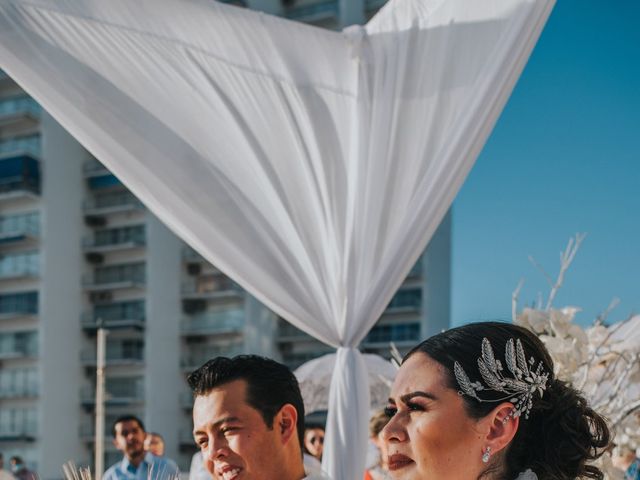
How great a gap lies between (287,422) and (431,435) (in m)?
0.80

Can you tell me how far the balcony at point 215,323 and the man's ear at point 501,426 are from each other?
32.1m

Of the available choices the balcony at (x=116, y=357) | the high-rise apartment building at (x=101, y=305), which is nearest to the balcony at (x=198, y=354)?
the high-rise apartment building at (x=101, y=305)

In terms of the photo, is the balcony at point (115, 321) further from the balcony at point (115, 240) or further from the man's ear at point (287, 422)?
the man's ear at point (287, 422)

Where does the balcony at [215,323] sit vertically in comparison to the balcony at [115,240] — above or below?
below

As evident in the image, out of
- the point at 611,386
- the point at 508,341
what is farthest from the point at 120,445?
the point at 508,341

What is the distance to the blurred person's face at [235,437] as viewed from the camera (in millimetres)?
2004

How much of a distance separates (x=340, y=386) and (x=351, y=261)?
468mm

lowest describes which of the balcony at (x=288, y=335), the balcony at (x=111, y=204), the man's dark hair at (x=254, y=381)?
the man's dark hair at (x=254, y=381)

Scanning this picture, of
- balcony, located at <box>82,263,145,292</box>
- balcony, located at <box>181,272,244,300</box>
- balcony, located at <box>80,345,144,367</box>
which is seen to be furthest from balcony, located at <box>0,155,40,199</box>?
balcony, located at <box>181,272,244,300</box>

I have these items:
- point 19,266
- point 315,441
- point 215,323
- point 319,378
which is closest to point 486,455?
point 315,441

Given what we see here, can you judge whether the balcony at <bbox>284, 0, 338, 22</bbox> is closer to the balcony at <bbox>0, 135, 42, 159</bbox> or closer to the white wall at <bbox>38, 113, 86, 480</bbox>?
the white wall at <bbox>38, 113, 86, 480</bbox>

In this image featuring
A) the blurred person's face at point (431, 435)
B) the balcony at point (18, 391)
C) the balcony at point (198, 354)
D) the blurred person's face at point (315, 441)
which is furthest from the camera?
the balcony at point (198, 354)

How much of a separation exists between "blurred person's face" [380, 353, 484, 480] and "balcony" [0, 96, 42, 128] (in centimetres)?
3311

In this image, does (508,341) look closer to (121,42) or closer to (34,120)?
(121,42)
